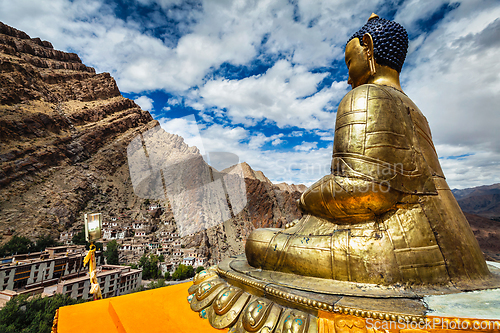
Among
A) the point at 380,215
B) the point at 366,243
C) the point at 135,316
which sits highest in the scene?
the point at 380,215

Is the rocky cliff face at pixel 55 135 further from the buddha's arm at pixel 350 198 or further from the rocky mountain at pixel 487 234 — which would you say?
the rocky mountain at pixel 487 234

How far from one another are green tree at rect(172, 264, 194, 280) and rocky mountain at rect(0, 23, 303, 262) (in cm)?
504

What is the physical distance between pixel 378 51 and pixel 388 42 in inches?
6.9

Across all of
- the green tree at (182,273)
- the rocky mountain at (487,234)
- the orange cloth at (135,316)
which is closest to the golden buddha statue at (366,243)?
the orange cloth at (135,316)

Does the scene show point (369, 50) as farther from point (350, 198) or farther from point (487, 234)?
point (487, 234)

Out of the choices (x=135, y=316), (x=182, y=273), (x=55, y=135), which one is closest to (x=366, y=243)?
(x=135, y=316)

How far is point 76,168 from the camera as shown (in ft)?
126

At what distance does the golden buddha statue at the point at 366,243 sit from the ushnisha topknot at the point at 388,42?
0.43 metres

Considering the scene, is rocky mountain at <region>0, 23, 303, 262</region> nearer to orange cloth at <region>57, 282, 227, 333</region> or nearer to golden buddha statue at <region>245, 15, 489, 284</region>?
orange cloth at <region>57, 282, 227, 333</region>

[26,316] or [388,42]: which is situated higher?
[388,42]

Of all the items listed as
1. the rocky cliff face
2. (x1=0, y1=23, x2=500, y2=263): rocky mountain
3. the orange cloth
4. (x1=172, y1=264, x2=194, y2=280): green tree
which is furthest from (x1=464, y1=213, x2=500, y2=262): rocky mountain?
the rocky cliff face

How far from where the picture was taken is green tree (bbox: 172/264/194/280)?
81.0ft

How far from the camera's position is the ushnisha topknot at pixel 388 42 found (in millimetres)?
3205

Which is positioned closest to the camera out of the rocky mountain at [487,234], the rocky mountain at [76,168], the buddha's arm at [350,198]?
the buddha's arm at [350,198]
